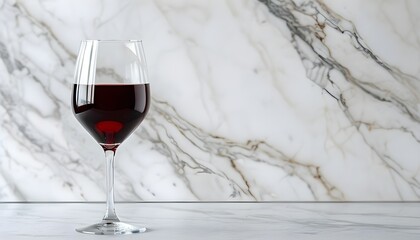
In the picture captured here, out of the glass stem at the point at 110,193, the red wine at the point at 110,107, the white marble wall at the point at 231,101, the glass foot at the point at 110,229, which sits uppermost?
the white marble wall at the point at 231,101

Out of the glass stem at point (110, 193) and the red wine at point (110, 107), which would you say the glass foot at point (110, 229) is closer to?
the glass stem at point (110, 193)

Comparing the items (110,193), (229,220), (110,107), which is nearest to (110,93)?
(110,107)

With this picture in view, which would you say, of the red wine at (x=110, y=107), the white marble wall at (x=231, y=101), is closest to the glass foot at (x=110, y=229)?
the red wine at (x=110, y=107)

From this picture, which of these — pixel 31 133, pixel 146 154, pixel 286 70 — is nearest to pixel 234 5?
pixel 286 70

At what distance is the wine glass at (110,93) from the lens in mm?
1151

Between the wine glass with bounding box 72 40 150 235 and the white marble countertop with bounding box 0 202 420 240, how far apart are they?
0.07 metres

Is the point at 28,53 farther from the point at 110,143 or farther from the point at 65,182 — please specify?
the point at 110,143

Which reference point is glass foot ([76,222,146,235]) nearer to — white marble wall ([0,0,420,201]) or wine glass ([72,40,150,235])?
wine glass ([72,40,150,235])

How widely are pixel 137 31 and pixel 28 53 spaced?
0.61ft

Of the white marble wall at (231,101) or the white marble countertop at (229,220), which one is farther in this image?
the white marble wall at (231,101)

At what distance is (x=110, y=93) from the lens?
115cm

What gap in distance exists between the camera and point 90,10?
149 cm

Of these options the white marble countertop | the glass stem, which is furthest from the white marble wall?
the glass stem

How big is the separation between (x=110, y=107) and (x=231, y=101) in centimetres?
39
